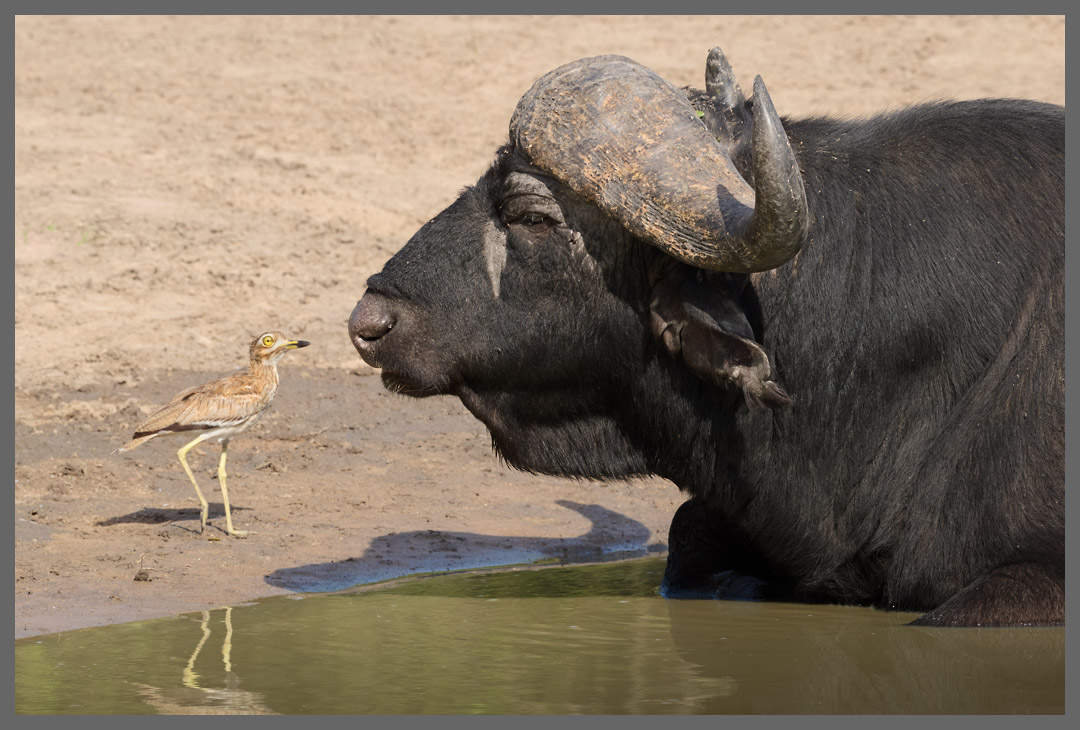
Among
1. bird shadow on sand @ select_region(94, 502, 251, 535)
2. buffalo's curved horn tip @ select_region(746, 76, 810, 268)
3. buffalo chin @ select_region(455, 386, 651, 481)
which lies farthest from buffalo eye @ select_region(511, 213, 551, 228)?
bird shadow on sand @ select_region(94, 502, 251, 535)

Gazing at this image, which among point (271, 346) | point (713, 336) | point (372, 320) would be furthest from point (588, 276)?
point (271, 346)

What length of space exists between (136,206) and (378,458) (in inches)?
195

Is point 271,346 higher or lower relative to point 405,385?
lower

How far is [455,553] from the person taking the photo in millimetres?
7945

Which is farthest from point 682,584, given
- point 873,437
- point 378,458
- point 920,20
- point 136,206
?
point 920,20

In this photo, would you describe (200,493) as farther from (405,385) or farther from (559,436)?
(559,436)

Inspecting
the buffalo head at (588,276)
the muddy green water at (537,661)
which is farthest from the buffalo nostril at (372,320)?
the muddy green water at (537,661)

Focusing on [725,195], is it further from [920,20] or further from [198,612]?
[920,20]

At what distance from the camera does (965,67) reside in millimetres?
18375

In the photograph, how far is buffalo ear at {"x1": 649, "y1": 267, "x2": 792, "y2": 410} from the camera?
17.4 ft

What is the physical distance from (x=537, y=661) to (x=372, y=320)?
143 centimetres

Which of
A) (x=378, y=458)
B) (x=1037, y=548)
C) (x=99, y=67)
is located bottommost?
(x=378, y=458)

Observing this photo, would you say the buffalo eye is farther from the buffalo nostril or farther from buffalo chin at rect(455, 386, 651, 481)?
buffalo chin at rect(455, 386, 651, 481)

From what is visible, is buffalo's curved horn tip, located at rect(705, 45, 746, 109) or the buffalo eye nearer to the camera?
the buffalo eye
